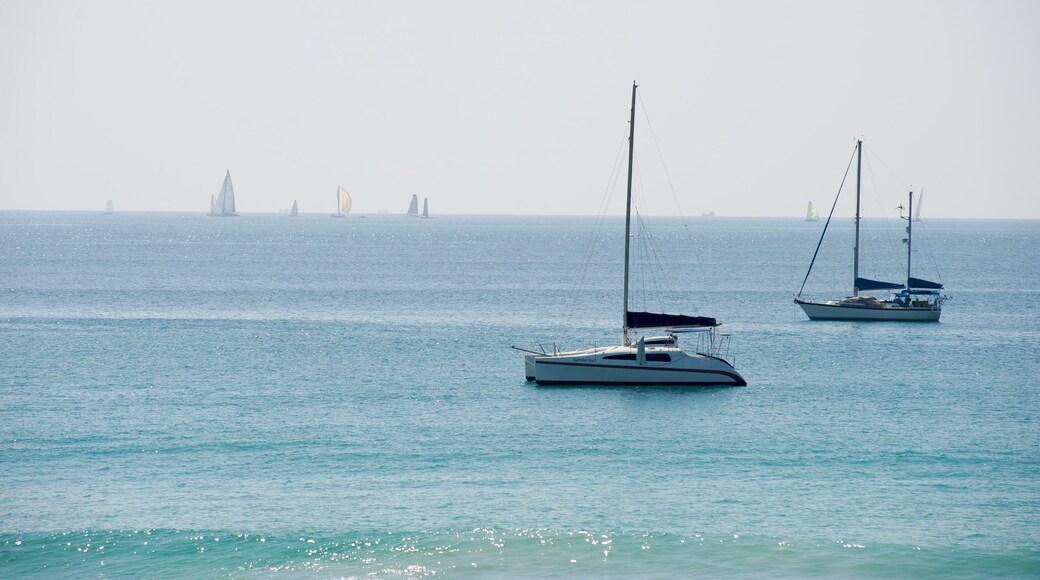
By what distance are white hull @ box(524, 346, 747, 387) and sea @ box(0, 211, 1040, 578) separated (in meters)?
0.78

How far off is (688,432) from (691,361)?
35.0 feet

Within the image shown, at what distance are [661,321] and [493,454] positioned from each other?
20.1 metres

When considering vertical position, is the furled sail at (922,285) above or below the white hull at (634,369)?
above

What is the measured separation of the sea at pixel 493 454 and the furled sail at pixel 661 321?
13.2 feet

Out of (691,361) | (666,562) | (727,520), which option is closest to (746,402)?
(691,361)

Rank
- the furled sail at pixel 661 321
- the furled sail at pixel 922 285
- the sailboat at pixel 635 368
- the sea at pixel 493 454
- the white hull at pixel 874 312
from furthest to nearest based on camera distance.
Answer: the furled sail at pixel 922 285 < the white hull at pixel 874 312 < the furled sail at pixel 661 321 < the sailboat at pixel 635 368 < the sea at pixel 493 454

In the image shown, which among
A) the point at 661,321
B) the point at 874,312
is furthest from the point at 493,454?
the point at 874,312

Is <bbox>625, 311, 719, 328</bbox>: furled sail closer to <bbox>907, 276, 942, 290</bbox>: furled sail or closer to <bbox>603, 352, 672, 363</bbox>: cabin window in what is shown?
<bbox>603, 352, 672, 363</bbox>: cabin window

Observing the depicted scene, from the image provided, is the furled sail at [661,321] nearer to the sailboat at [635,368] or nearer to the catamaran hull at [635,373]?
the sailboat at [635,368]

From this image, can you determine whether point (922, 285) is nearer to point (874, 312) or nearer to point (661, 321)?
point (874, 312)

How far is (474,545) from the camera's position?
122 ft

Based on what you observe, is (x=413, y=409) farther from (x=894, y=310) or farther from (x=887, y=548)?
(x=894, y=310)

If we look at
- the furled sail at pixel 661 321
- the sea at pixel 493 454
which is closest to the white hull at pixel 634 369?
the sea at pixel 493 454

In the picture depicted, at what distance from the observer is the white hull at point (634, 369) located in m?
63.4
